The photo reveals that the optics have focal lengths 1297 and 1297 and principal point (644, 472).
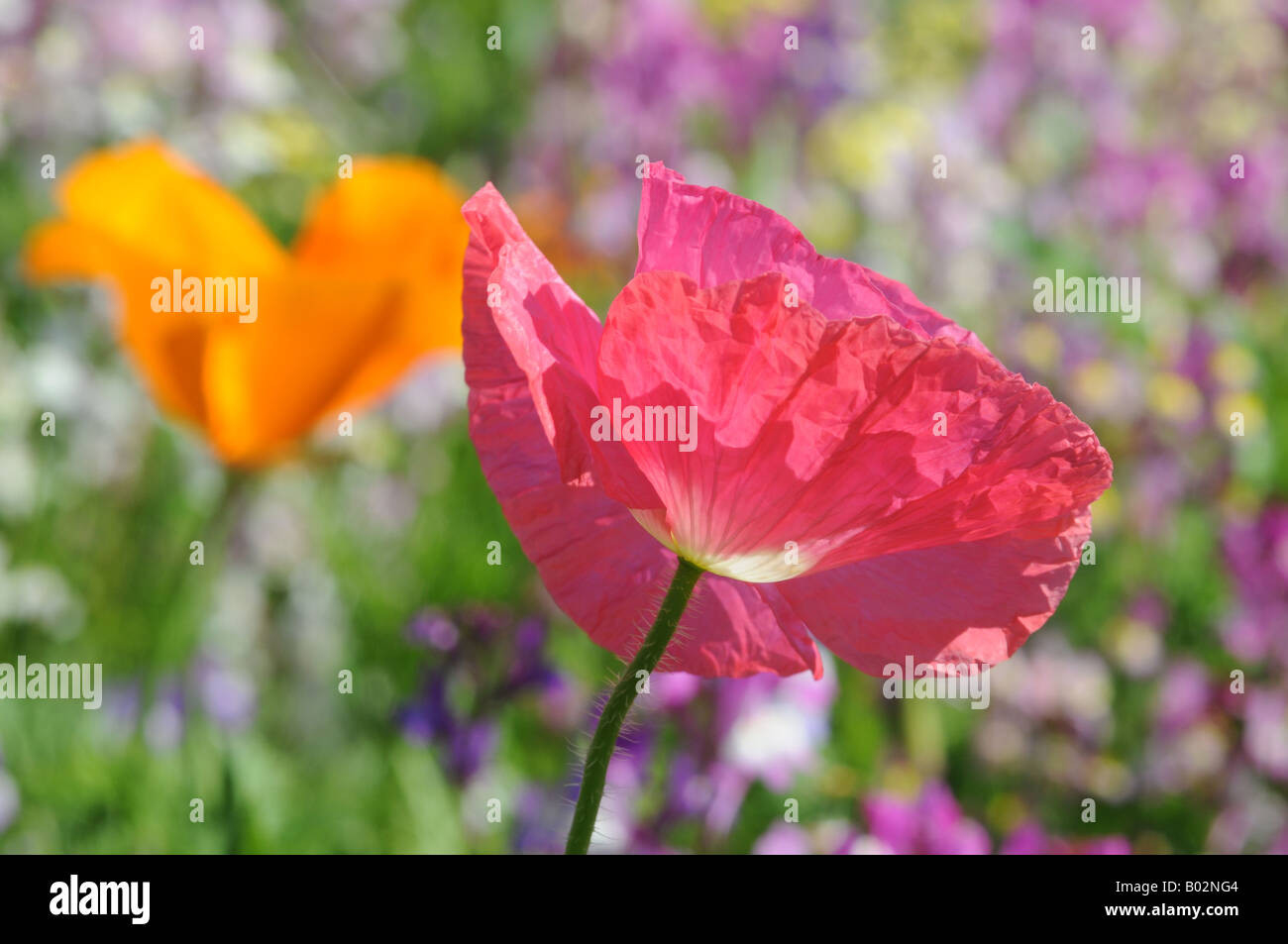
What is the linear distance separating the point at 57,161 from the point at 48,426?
45 centimetres

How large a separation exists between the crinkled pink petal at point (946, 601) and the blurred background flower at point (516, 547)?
9 cm

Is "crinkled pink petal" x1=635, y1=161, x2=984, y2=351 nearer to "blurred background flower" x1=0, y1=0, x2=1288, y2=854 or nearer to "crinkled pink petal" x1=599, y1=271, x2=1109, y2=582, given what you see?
"crinkled pink petal" x1=599, y1=271, x2=1109, y2=582

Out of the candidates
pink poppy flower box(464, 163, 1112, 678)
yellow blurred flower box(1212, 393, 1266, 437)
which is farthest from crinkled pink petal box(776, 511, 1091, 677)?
yellow blurred flower box(1212, 393, 1266, 437)

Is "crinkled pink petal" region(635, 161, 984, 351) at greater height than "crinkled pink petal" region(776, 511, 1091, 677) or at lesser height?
greater

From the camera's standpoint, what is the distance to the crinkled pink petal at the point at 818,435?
0.44 metres

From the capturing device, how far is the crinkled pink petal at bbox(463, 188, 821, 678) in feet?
1.51

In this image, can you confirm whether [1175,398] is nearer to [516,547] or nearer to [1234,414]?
[1234,414]

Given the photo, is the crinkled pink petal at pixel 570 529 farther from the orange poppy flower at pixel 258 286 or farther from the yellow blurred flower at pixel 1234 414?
the yellow blurred flower at pixel 1234 414

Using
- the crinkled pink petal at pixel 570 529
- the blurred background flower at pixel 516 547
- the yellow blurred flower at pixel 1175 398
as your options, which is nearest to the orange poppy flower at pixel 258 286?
the blurred background flower at pixel 516 547

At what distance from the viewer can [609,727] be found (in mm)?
420

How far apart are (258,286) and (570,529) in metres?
0.69

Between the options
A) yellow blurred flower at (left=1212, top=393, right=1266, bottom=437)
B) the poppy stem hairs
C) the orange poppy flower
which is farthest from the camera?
yellow blurred flower at (left=1212, top=393, right=1266, bottom=437)

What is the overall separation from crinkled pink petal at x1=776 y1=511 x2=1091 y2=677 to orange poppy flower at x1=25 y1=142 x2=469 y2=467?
2.24 ft
